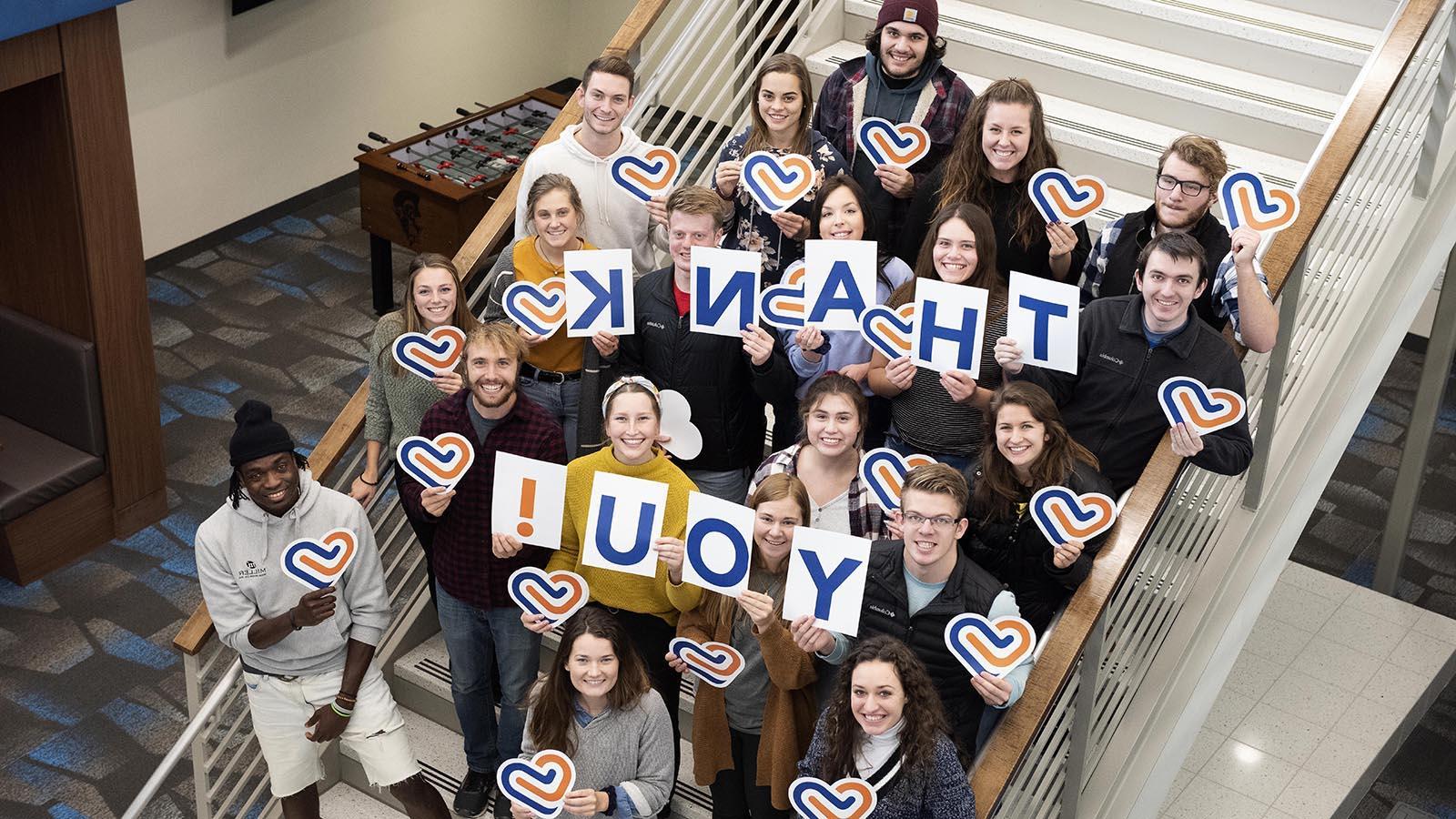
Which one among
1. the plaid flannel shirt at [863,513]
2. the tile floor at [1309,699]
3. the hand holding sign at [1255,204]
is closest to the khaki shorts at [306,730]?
the plaid flannel shirt at [863,513]

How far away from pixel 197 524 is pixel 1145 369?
501 centimetres

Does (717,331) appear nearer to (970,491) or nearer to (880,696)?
(970,491)

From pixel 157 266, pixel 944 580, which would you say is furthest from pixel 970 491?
pixel 157 266

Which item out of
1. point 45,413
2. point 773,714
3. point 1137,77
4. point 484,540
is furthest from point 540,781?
point 45,413

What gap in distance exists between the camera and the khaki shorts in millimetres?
4594

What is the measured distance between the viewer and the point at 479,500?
4.51 metres

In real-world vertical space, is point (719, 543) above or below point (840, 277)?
below

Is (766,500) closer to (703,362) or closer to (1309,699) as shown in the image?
(703,362)

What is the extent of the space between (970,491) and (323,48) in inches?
290

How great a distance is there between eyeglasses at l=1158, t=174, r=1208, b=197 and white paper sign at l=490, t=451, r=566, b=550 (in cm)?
173

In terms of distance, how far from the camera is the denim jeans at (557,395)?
4906 mm

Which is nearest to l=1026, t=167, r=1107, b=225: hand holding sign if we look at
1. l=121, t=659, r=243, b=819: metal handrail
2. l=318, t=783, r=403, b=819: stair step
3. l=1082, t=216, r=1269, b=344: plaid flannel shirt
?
l=1082, t=216, r=1269, b=344: plaid flannel shirt

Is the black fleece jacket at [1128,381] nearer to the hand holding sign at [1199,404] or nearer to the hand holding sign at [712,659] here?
the hand holding sign at [1199,404]

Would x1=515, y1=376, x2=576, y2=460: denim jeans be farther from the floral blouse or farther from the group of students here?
the floral blouse
